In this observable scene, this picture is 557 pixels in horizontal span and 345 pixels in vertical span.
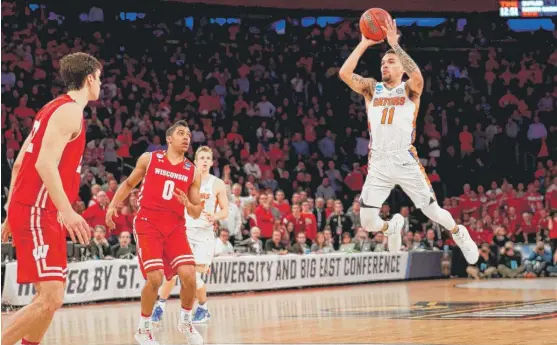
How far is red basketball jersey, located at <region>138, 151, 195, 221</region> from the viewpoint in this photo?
8906 millimetres

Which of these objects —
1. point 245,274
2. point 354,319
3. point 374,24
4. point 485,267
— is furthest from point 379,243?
point 374,24

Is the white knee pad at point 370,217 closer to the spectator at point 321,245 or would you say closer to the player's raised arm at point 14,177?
the player's raised arm at point 14,177

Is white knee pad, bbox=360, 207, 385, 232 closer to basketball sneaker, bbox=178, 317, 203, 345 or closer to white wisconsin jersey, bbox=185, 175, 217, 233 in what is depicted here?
basketball sneaker, bbox=178, 317, 203, 345

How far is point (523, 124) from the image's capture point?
2528 cm

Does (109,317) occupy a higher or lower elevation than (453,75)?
lower

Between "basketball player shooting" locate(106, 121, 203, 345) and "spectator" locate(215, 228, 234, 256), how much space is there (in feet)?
24.2

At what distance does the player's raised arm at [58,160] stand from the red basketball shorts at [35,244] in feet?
0.96

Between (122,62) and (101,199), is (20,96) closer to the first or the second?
(122,62)

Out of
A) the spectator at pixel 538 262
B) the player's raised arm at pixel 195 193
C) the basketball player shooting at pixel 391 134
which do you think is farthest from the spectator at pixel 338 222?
the player's raised arm at pixel 195 193

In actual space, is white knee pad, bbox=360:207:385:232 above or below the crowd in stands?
below

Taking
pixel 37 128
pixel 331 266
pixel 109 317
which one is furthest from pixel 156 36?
pixel 37 128

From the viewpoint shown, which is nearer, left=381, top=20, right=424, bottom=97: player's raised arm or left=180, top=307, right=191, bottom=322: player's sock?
left=381, top=20, right=424, bottom=97: player's raised arm

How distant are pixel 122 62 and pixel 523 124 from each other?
1040 cm

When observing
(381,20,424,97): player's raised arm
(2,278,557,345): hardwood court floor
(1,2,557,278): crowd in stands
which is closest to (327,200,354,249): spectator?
(1,2,557,278): crowd in stands
